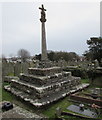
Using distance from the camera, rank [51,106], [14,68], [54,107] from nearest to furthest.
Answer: [54,107] → [51,106] → [14,68]

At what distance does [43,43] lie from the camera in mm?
11289

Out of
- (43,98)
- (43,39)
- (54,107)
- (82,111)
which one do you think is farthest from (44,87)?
(43,39)

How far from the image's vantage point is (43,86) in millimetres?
9055

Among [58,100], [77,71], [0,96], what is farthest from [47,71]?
[77,71]

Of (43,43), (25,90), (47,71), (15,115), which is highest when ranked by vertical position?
(43,43)

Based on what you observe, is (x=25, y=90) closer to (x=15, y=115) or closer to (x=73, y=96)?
(x=15, y=115)

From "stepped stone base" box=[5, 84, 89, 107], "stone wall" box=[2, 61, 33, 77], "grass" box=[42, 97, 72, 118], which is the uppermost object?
"stone wall" box=[2, 61, 33, 77]

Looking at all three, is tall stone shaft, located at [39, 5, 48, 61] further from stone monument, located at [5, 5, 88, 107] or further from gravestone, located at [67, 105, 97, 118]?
gravestone, located at [67, 105, 97, 118]

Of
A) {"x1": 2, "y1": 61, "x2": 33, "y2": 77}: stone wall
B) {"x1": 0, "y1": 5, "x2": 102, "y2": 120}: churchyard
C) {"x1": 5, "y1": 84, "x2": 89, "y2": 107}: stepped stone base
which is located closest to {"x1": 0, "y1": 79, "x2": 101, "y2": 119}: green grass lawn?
{"x1": 0, "y1": 5, "x2": 102, "y2": 120}: churchyard

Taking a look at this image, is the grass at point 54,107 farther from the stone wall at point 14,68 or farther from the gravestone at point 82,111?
the stone wall at point 14,68

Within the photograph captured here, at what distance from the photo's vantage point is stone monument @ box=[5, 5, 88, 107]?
27.3ft

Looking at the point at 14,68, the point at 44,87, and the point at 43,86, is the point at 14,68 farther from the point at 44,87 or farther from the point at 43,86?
the point at 44,87

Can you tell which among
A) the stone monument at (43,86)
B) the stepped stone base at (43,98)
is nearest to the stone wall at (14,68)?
the stone monument at (43,86)

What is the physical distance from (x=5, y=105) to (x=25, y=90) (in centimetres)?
233
